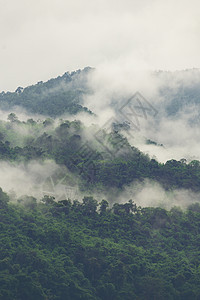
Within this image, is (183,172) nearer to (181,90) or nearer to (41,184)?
(41,184)

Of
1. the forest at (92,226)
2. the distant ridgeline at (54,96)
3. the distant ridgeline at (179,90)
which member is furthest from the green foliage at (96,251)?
the distant ridgeline at (179,90)

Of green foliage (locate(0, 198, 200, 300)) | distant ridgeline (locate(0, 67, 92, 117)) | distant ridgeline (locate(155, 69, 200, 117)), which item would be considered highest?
distant ridgeline (locate(155, 69, 200, 117))

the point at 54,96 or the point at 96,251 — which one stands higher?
the point at 54,96

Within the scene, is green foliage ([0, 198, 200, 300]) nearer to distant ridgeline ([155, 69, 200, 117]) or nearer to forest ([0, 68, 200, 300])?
forest ([0, 68, 200, 300])

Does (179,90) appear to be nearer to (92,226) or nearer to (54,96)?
(54,96)

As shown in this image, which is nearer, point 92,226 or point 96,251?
point 96,251

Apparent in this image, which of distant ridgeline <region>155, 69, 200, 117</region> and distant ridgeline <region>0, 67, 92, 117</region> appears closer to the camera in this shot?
distant ridgeline <region>0, 67, 92, 117</region>

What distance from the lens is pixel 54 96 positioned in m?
162

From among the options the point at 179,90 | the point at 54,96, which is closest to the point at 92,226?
the point at 54,96

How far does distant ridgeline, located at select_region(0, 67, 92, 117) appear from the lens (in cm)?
14912

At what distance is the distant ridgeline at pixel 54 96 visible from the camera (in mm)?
149125

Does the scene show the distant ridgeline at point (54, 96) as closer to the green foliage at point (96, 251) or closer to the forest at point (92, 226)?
the forest at point (92, 226)

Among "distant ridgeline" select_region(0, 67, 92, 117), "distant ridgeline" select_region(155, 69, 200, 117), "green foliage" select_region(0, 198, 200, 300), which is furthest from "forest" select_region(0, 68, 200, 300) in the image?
"distant ridgeline" select_region(155, 69, 200, 117)

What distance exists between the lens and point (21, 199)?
80.1m
